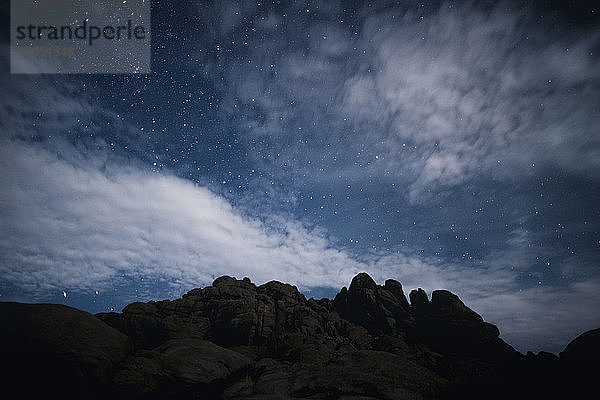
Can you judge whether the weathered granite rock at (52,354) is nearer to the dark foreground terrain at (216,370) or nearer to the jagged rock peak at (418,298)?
the dark foreground terrain at (216,370)

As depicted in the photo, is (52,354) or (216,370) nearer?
(52,354)

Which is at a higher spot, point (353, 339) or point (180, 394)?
point (180, 394)

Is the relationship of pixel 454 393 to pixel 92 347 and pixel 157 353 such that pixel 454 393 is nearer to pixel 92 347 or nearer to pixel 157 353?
pixel 157 353

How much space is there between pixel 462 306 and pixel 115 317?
215ft

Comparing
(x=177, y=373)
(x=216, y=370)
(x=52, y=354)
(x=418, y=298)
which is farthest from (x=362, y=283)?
(x=52, y=354)

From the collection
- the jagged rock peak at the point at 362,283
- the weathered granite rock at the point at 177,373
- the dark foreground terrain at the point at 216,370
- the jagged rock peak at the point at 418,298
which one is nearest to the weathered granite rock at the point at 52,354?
the dark foreground terrain at the point at 216,370

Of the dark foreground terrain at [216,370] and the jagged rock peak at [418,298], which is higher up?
the dark foreground terrain at [216,370]

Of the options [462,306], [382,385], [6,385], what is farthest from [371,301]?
[6,385]

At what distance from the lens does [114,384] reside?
513 inches

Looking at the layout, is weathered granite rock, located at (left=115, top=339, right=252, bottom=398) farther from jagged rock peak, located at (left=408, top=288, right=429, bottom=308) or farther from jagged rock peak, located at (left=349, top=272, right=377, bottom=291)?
jagged rock peak, located at (left=408, top=288, right=429, bottom=308)

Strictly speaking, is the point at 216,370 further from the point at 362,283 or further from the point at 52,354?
the point at 362,283

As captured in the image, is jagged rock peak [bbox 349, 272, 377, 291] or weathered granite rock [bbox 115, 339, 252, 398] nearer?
weathered granite rock [bbox 115, 339, 252, 398]

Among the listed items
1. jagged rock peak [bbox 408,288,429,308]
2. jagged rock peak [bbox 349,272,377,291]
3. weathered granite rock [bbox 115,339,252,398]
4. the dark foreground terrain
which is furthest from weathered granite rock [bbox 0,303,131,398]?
jagged rock peak [bbox 408,288,429,308]

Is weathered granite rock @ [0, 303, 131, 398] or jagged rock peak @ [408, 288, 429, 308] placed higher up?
weathered granite rock @ [0, 303, 131, 398]
